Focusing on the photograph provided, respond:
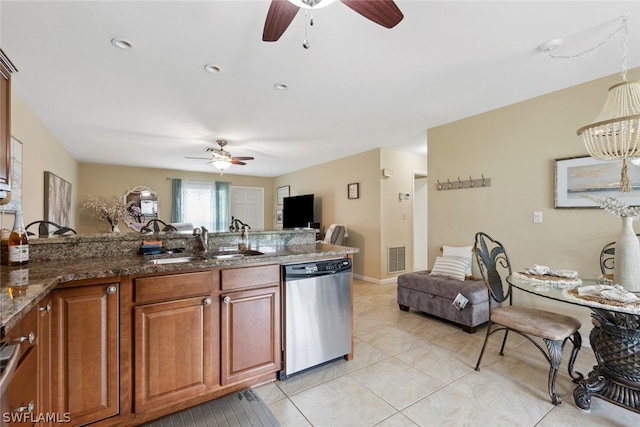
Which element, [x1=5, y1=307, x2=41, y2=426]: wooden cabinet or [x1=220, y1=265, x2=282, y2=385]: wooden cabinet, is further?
[x1=220, y1=265, x2=282, y2=385]: wooden cabinet

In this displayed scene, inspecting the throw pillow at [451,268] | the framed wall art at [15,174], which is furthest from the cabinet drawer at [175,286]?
A: the throw pillow at [451,268]

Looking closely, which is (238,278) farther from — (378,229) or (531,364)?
(378,229)

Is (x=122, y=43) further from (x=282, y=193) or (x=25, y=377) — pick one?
(x=282, y=193)

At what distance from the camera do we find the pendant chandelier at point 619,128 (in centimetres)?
161

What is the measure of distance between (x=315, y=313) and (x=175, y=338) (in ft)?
3.11

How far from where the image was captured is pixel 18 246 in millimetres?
1521

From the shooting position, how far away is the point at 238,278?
1816 mm

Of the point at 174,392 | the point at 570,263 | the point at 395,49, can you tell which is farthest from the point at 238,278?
the point at 570,263

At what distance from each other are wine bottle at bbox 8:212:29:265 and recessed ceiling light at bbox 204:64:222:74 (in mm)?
1612

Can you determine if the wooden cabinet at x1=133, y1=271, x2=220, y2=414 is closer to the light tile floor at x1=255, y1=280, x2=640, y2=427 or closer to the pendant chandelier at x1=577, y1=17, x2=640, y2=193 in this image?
the light tile floor at x1=255, y1=280, x2=640, y2=427

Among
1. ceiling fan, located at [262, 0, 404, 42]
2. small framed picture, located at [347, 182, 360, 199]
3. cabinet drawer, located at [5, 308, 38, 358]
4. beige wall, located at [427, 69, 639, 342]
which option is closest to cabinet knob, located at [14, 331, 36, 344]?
cabinet drawer, located at [5, 308, 38, 358]

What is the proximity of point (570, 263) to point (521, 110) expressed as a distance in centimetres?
166

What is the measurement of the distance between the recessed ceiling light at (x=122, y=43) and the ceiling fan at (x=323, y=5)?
1.18 metres

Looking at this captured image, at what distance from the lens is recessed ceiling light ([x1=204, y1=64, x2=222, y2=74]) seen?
2.28 meters
